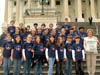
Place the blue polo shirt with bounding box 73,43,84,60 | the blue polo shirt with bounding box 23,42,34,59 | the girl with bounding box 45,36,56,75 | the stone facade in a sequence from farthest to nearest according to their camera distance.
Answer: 1. the stone facade
2. the blue polo shirt with bounding box 23,42,34,59
3. the blue polo shirt with bounding box 73,43,84,60
4. the girl with bounding box 45,36,56,75

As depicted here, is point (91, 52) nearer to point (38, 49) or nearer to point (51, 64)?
point (51, 64)

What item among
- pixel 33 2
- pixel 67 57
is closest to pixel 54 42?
pixel 67 57

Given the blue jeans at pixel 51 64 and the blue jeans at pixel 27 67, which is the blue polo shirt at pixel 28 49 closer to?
the blue jeans at pixel 27 67

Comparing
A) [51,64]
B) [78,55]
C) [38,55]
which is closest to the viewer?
[51,64]

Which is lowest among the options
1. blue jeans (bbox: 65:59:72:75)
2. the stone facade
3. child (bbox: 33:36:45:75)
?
blue jeans (bbox: 65:59:72:75)

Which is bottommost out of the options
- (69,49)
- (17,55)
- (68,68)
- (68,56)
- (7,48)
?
(68,68)

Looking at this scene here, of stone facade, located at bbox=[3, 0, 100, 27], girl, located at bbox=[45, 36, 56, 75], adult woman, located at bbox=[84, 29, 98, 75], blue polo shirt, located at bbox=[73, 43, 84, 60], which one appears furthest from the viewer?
stone facade, located at bbox=[3, 0, 100, 27]

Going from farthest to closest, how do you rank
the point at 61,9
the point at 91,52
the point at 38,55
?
the point at 61,9 < the point at 38,55 < the point at 91,52

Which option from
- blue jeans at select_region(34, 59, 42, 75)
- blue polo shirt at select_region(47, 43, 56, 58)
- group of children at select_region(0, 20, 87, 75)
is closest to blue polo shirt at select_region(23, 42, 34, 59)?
group of children at select_region(0, 20, 87, 75)

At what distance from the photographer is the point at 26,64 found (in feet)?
30.8

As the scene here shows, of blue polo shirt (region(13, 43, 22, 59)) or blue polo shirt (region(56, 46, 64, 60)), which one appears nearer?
blue polo shirt (region(13, 43, 22, 59))

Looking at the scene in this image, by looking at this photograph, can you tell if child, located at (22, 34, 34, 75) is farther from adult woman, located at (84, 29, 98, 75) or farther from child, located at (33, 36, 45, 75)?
adult woman, located at (84, 29, 98, 75)

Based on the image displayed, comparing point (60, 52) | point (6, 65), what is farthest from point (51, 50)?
point (6, 65)

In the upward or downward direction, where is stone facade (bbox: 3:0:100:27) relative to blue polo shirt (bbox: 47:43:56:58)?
upward
